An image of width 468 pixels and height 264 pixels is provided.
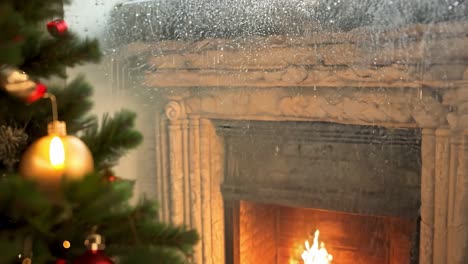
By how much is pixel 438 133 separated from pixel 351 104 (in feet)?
0.83

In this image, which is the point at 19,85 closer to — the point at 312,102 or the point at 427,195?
the point at 312,102

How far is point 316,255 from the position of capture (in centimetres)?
170

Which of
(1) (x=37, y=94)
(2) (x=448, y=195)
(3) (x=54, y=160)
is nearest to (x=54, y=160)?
(3) (x=54, y=160)

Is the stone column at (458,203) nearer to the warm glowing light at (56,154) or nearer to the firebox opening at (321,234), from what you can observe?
the firebox opening at (321,234)

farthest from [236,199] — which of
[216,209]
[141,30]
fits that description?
[141,30]

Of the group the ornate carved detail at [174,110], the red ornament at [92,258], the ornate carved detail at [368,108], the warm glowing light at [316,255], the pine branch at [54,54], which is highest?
the ornate carved detail at [174,110]

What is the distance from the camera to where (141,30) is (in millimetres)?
1697

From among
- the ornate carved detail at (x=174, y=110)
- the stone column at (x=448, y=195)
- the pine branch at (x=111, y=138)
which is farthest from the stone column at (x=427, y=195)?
the pine branch at (x=111, y=138)

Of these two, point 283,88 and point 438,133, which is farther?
point 283,88

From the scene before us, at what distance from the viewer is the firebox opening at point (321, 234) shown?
1.63 metres

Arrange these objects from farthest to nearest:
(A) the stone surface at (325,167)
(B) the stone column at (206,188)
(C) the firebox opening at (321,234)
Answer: (B) the stone column at (206,188) < (C) the firebox opening at (321,234) < (A) the stone surface at (325,167)

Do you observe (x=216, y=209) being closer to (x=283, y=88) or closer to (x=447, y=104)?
(x=283, y=88)

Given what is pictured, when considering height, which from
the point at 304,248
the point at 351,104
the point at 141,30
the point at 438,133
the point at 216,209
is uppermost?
the point at 141,30

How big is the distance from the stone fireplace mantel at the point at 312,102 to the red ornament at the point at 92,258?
3.26ft
